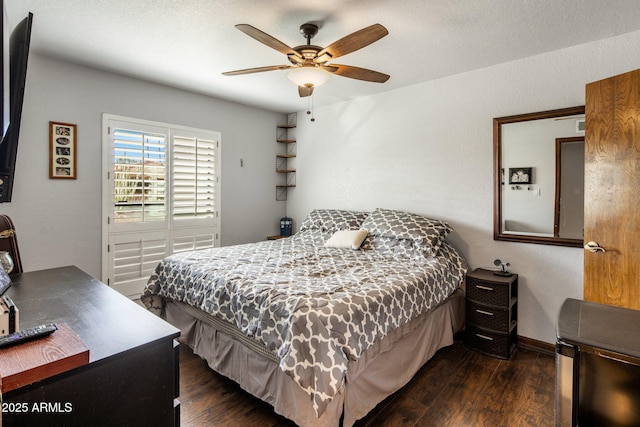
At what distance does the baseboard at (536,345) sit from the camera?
270 cm

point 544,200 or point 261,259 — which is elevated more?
point 544,200

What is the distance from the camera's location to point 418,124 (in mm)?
3494

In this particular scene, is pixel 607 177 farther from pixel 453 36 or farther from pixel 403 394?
pixel 403 394

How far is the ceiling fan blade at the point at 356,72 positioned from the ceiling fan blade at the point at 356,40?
160 mm

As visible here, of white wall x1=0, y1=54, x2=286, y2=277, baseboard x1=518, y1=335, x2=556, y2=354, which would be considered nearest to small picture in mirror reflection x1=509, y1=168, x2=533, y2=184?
baseboard x1=518, y1=335, x2=556, y2=354

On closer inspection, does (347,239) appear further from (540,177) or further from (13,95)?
(13,95)

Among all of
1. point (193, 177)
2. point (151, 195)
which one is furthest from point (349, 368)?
point (193, 177)

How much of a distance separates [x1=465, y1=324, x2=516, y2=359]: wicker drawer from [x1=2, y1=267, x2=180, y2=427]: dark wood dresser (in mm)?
2474

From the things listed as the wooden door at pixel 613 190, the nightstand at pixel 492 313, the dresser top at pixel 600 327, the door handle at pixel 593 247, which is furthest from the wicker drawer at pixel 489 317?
the dresser top at pixel 600 327

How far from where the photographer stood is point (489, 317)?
8.72ft

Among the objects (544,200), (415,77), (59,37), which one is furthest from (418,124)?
(59,37)

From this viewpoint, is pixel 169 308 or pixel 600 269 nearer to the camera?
pixel 600 269

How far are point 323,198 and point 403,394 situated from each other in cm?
281

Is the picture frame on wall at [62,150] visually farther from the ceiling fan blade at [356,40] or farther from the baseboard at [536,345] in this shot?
the baseboard at [536,345]
